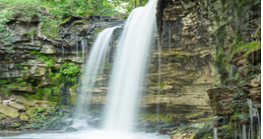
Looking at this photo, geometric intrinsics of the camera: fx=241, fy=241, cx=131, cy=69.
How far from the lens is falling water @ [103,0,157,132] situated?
1038 cm

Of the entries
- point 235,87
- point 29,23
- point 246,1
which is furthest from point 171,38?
A: point 29,23

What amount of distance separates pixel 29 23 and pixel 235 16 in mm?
9590

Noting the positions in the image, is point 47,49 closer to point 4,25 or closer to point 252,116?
point 4,25

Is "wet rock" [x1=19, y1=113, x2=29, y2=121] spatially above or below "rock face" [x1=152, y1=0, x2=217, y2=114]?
below

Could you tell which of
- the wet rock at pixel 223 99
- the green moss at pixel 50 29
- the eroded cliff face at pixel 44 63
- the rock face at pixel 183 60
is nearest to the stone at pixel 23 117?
the eroded cliff face at pixel 44 63

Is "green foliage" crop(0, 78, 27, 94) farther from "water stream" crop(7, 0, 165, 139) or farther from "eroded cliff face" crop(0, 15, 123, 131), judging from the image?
"water stream" crop(7, 0, 165, 139)

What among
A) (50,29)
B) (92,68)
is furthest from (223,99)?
(50,29)

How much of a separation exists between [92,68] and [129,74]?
7.28 feet

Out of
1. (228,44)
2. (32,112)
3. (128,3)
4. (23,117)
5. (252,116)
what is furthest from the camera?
(128,3)

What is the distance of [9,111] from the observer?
406 inches

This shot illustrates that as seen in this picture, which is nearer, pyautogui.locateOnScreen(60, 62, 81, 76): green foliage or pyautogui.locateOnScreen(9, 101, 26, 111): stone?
pyautogui.locateOnScreen(9, 101, 26, 111): stone

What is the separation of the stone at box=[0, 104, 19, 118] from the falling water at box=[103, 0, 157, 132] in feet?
12.5

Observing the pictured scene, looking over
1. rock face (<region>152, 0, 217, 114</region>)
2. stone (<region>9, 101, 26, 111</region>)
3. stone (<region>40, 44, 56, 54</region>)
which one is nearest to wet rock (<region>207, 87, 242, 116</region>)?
rock face (<region>152, 0, 217, 114</region>)

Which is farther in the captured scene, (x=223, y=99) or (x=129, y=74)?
(x=129, y=74)
